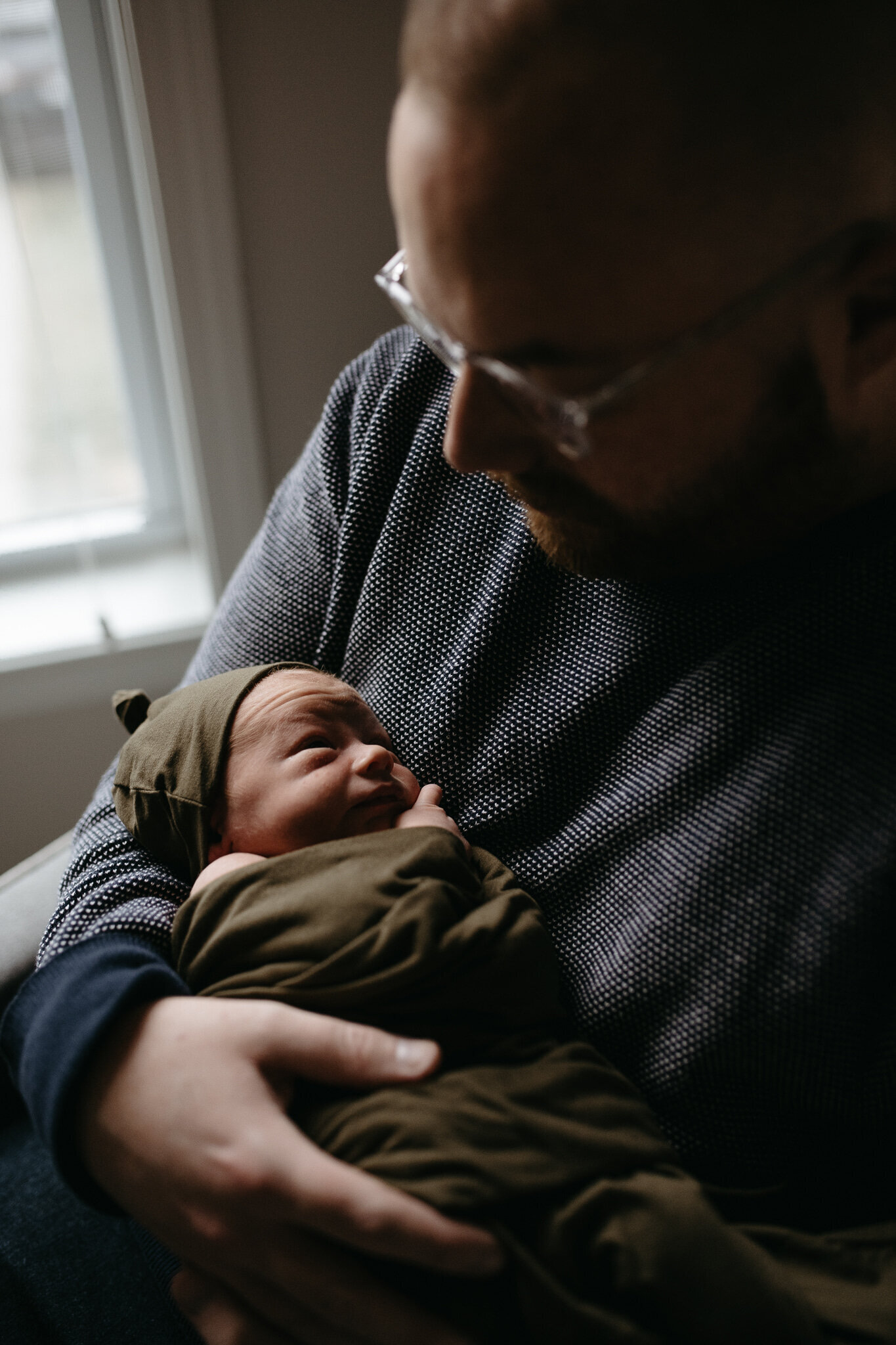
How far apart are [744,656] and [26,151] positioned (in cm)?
157

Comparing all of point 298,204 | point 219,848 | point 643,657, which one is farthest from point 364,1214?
point 298,204

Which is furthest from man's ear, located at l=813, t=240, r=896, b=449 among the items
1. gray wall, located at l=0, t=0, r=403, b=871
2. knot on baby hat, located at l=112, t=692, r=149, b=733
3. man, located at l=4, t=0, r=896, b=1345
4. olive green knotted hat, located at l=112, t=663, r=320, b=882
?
gray wall, located at l=0, t=0, r=403, b=871

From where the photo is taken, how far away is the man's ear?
2.53 feet

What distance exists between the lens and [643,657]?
958 millimetres

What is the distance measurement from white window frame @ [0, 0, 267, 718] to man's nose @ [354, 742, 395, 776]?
94 cm

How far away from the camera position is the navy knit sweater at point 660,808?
0.83 meters

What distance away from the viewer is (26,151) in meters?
1.66

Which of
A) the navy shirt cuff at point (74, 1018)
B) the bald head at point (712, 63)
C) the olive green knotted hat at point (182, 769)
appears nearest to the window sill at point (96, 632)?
the olive green knotted hat at point (182, 769)

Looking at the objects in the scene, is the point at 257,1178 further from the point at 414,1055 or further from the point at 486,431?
the point at 486,431

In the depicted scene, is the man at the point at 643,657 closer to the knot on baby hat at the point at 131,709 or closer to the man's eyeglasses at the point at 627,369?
the man's eyeglasses at the point at 627,369

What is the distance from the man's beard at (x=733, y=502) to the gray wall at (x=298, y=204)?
92cm

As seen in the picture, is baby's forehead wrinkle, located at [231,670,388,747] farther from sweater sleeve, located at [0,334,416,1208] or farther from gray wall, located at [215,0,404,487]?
gray wall, located at [215,0,404,487]

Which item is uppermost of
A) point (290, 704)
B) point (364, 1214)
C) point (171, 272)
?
point (171, 272)

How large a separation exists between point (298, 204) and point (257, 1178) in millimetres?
1490
